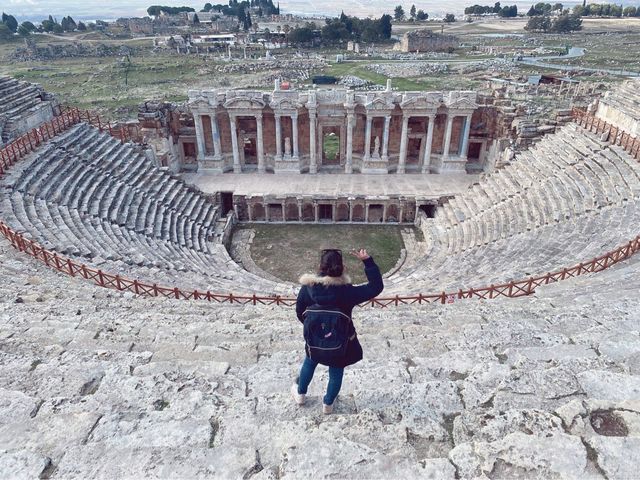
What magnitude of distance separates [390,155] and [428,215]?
495 cm

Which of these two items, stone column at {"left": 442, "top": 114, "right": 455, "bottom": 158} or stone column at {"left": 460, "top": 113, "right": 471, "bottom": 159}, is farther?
stone column at {"left": 460, "top": 113, "right": 471, "bottom": 159}

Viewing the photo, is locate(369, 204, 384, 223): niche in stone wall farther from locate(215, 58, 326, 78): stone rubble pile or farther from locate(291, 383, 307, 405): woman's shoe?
locate(215, 58, 326, 78): stone rubble pile

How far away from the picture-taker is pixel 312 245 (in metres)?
21.4

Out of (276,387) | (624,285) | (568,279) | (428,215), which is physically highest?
(276,387)

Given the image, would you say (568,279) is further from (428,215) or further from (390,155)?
(390,155)

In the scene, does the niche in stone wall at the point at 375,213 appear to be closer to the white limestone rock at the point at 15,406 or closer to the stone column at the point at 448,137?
the stone column at the point at 448,137

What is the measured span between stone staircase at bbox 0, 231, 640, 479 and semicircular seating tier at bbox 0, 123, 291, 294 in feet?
19.5

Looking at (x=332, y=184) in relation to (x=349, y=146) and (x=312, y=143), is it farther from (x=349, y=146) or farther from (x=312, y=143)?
(x=312, y=143)

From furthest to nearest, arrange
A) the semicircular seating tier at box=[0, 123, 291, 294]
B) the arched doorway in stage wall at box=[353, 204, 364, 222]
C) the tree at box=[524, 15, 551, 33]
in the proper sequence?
the tree at box=[524, 15, 551, 33]
the arched doorway in stage wall at box=[353, 204, 364, 222]
the semicircular seating tier at box=[0, 123, 291, 294]

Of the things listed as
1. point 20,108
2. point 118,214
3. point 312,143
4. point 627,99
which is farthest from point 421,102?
point 20,108

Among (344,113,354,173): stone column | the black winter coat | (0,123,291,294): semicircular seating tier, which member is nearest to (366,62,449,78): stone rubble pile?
(344,113,354,173): stone column

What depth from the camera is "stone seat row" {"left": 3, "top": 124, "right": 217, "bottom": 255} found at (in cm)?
1726

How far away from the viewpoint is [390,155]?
2681 centimetres

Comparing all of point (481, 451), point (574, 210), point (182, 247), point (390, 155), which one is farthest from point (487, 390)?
point (390, 155)
